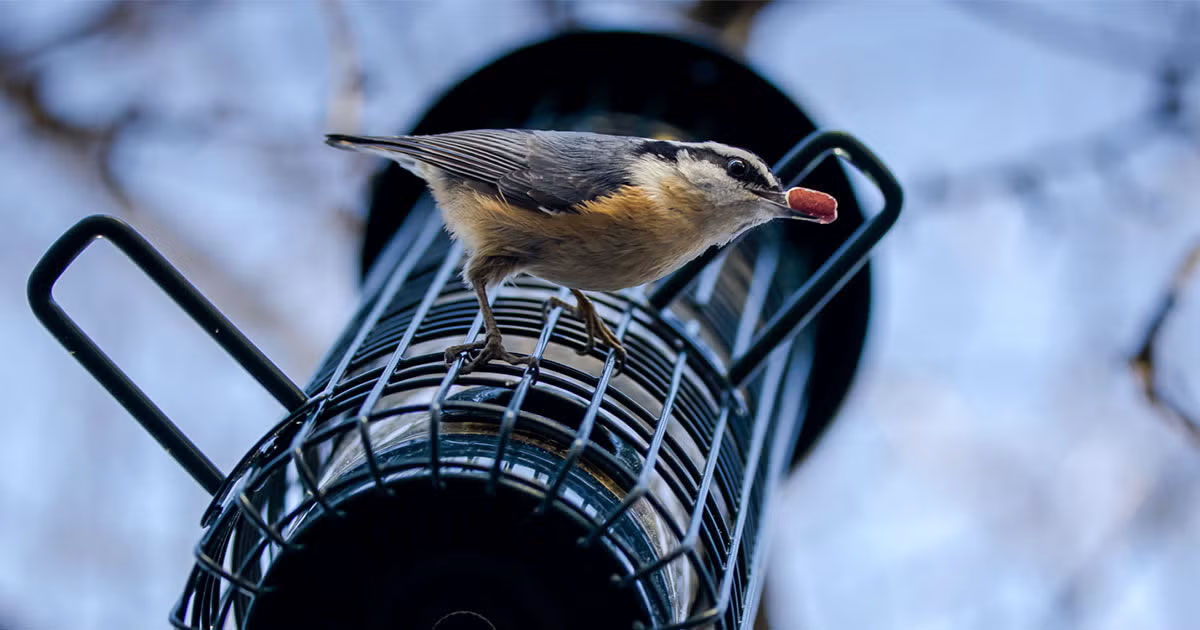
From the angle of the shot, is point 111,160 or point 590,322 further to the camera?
point 111,160

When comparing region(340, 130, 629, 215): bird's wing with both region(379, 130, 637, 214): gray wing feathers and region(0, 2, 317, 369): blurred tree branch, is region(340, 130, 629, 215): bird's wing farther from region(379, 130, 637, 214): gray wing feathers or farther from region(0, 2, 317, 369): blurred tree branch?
region(0, 2, 317, 369): blurred tree branch

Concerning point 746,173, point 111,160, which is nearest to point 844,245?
point 746,173

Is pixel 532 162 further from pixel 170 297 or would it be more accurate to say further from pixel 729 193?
pixel 170 297

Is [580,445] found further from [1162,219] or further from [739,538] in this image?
[1162,219]

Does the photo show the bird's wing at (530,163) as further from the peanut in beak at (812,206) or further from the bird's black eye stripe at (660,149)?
the peanut in beak at (812,206)

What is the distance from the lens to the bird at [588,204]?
2039 millimetres

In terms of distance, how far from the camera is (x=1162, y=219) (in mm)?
3490

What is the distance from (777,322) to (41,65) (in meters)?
3.37

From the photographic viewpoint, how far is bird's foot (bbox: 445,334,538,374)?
6.06 ft

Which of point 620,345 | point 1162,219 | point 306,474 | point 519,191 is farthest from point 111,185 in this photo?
point 1162,219

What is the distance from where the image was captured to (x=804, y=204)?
2.08 meters

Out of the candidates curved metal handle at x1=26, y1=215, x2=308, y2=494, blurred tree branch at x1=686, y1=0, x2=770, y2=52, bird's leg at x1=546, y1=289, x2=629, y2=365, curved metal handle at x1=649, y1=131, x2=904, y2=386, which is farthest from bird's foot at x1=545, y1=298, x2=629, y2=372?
blurred tree branch at x1=686, y1=0, x2=770, y2=52

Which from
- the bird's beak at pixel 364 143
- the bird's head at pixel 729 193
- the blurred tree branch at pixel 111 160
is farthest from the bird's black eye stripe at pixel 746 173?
the blurred tree branch at pixel 111 160

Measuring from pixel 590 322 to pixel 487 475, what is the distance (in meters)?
0.70
